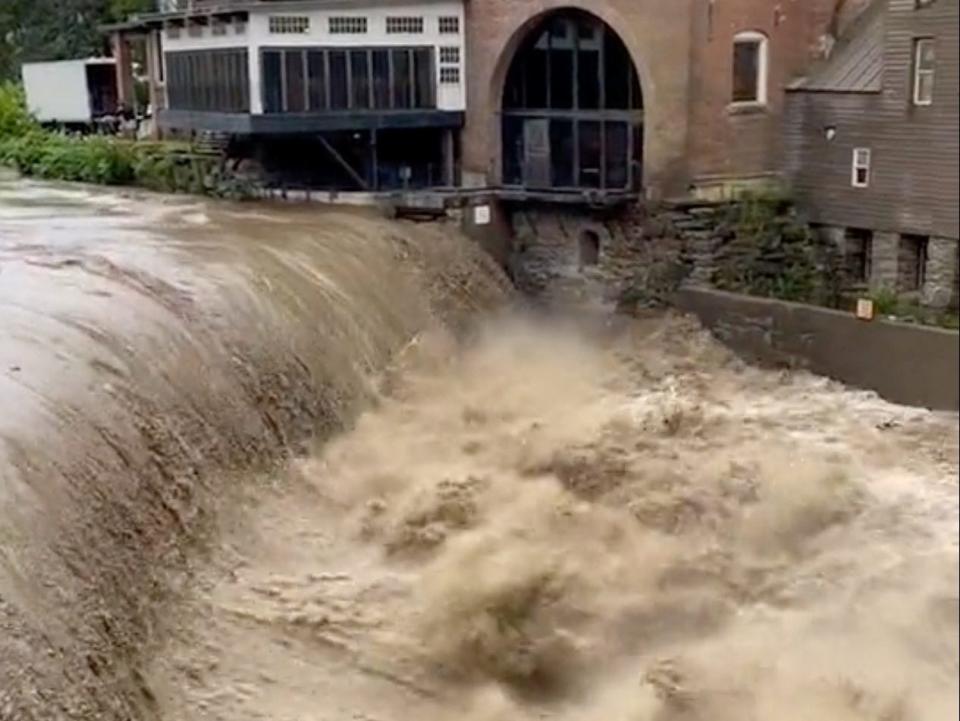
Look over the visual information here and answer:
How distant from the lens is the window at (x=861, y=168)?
602 inches

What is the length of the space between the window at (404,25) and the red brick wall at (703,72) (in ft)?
8.67

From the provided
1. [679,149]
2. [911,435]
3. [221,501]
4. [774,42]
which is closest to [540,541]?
[221,501]

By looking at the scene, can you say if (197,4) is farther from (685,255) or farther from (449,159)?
(685,255)

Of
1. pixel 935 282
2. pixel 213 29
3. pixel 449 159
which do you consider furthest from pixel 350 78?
pixel 935 282

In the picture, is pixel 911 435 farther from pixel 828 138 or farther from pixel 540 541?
pixel 828 138

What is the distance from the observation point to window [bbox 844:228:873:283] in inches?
603

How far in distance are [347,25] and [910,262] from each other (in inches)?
327

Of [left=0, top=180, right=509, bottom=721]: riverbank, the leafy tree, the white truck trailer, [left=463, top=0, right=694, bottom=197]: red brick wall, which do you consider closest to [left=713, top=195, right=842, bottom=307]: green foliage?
[left=463, top=0, right=694, bottom=197]: red brick wall

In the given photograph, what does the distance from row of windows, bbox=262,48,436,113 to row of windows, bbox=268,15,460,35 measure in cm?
26

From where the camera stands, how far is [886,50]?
14.6 meters

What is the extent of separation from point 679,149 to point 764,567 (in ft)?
38.2

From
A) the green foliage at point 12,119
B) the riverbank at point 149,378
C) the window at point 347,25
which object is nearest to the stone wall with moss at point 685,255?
the riverbank at point 149,378

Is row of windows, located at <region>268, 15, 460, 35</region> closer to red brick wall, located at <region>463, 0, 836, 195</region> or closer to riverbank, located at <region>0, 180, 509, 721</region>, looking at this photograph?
red brick wall, located at <region>463, 0, 836, 195</region>

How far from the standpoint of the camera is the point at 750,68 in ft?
53.7
